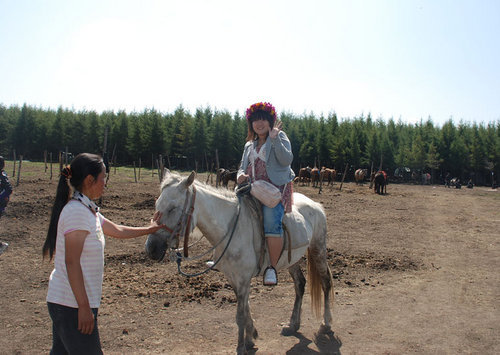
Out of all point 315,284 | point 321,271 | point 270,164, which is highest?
point 270,164

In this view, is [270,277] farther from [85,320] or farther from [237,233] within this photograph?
[85,320]

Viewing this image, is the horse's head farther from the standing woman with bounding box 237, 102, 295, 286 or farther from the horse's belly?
the horse's belly

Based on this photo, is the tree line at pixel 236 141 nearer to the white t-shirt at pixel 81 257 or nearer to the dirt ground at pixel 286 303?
the dirt ground at pixel 286 303

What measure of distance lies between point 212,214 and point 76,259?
1.47 meters

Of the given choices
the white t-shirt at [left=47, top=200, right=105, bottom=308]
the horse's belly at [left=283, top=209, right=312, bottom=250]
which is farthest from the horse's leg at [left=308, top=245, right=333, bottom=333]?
the white t-shirt at [left=47, top=200, right=105, bottom=308]

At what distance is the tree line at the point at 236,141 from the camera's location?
42.1 m

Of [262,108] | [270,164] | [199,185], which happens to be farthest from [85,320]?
[262,108]

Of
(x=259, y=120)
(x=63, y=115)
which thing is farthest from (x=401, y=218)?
(x=63, y=115)

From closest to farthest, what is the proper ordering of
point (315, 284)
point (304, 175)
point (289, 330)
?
point (289, 330) < point (315, 284) < point (304, 175)

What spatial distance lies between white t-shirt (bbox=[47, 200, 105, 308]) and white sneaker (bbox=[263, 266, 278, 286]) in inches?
66.6

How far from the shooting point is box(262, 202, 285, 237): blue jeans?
3.53 m

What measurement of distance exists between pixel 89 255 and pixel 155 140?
43953 millimetres

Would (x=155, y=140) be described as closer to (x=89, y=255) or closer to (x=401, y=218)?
(x=401, y=218)

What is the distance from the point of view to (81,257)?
2082mm
